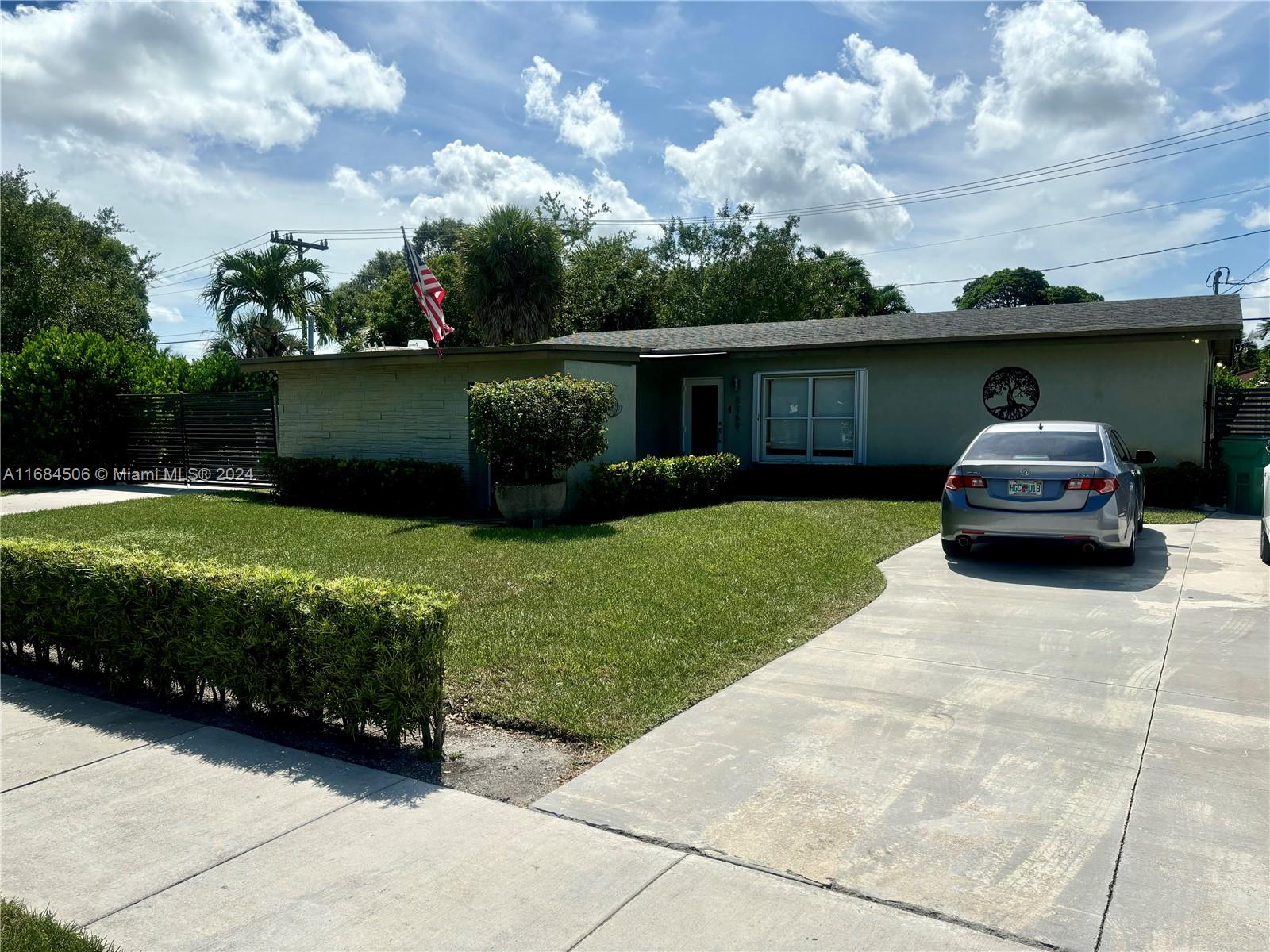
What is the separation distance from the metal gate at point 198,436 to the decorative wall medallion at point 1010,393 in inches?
531

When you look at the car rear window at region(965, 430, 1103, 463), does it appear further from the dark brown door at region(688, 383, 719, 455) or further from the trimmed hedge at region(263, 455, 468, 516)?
the dark brown door at region(688, 383, 719, 455)

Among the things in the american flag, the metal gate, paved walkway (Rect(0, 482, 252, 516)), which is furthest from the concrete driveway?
the metal gate

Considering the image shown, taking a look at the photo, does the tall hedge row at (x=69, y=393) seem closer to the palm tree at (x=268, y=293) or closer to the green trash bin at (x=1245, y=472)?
the palm tree at (x=268, y=293)

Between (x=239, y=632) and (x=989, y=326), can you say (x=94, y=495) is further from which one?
(x=989, y=326)

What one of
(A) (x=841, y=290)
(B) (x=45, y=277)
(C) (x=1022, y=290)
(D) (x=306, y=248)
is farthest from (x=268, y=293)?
(C) (x=1022, y=290)

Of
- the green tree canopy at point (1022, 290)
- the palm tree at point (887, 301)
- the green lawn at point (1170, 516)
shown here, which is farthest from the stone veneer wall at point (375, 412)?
the green tree canopy at point (1022, 290)

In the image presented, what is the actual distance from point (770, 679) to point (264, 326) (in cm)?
2328

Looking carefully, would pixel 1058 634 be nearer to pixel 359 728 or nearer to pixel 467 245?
pixel 359 728

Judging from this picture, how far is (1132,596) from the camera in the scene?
7719mm

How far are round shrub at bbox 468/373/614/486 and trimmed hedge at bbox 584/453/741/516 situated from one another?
0.79m

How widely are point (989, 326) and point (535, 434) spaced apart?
885 centimetres

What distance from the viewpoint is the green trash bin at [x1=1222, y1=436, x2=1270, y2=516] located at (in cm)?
1317

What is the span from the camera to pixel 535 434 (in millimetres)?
11688

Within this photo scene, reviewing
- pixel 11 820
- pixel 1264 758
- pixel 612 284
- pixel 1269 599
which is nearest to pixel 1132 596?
pixel 1269 599
